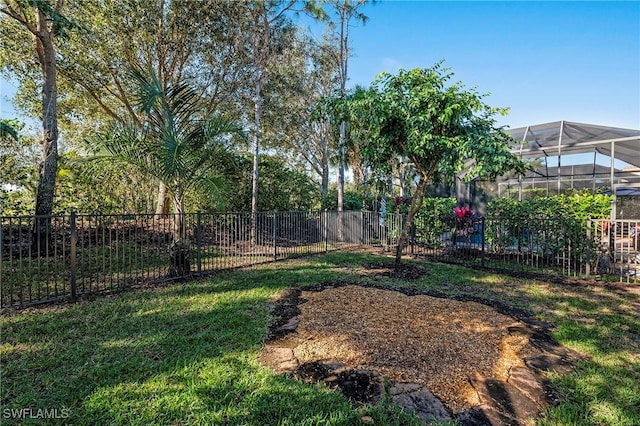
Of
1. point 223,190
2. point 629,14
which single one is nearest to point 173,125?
point 223,190

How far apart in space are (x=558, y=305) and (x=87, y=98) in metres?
14.2

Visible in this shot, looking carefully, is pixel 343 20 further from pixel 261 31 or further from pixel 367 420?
pixel 367 420

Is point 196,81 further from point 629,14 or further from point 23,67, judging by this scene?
point 629,14

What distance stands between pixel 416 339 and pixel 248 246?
610cm

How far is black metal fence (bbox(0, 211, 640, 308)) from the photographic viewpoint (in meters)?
5.18

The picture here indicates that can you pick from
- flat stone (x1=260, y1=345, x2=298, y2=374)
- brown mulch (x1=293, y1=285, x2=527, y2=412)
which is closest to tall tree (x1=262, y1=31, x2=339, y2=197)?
brown mulch (x1=293, y1=285, x2=527, y2=412)

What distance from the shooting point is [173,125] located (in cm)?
558

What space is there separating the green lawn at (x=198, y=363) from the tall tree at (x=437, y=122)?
2318mm

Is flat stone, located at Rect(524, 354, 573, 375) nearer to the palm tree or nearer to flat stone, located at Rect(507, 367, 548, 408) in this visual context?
flat stone, located at Rect(507, 367, 548, 408)

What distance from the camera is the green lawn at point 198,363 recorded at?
2115 mm

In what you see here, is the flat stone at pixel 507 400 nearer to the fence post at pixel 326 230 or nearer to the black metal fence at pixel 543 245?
the black metal fence at pixel 543 245

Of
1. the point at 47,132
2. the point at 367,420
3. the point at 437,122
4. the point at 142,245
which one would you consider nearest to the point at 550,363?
the point at 367,420

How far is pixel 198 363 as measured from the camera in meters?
2.73

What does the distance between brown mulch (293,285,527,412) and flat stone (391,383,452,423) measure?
0.27 ft
